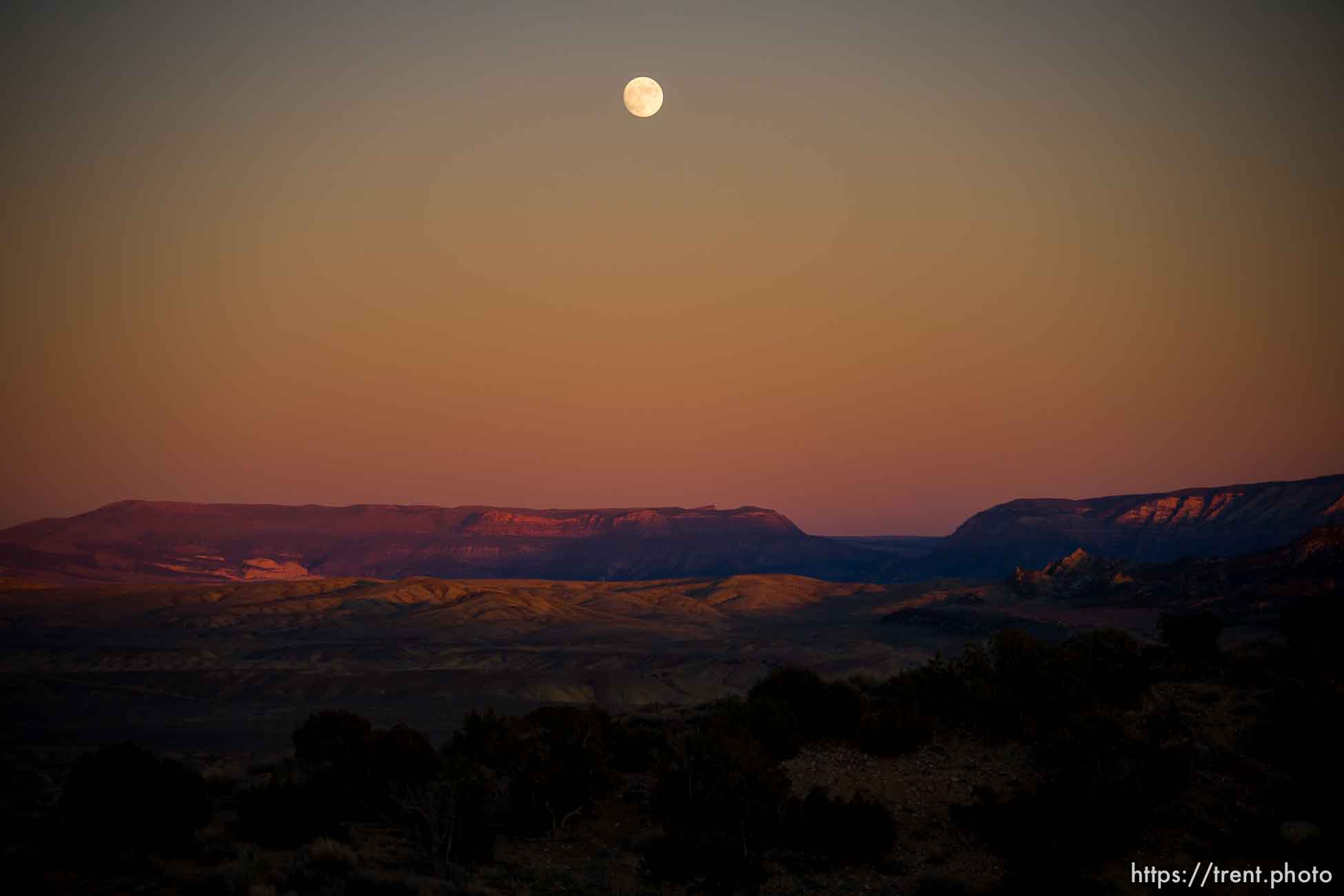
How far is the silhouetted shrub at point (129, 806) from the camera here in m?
15.4

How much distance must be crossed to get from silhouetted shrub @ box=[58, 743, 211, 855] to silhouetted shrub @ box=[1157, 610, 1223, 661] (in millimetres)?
22063

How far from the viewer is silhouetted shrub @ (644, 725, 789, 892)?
1498cm

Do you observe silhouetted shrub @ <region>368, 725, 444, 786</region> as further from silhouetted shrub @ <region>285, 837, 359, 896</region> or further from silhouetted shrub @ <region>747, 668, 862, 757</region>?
silhouetted shrub @ <region>747, 668, 862, 757</region>

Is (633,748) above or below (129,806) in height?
below

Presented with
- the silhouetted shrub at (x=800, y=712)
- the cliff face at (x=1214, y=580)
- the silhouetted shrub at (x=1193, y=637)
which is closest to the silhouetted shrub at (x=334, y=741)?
the silhouetted shrub at (x=800, y=712)

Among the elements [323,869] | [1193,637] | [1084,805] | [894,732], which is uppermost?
[1193,637]

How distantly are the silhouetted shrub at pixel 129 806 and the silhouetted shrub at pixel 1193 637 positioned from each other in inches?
869

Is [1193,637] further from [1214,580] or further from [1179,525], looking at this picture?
[1179,525]

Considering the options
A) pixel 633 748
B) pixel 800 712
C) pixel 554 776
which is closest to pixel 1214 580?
pixel 800 712

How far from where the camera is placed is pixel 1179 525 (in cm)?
17688

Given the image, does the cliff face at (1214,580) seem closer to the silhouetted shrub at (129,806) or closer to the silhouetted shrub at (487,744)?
the silhouetted shrub at (487,744)

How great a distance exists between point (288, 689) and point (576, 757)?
5418 cm

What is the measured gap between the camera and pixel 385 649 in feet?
300

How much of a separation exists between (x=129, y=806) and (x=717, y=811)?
9.65 m
